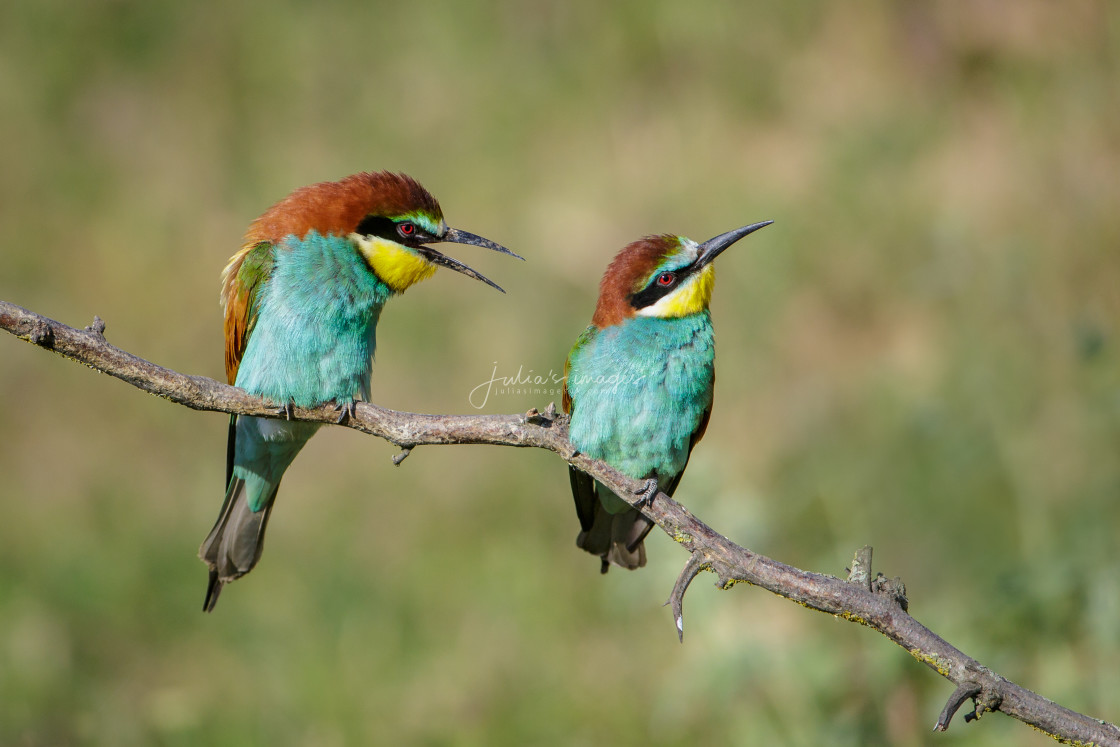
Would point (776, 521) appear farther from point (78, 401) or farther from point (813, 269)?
point (78, 401)

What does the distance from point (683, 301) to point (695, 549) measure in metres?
0.99

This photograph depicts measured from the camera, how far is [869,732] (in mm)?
2883

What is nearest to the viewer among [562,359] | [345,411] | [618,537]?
[345,411]

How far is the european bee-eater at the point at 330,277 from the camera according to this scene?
8.76ft

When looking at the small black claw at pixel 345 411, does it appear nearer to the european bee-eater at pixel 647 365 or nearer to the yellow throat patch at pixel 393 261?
the yellow throat patch at pixel 393 261

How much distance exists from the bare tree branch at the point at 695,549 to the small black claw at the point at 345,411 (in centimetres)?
23

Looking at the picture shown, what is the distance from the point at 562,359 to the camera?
489 cm

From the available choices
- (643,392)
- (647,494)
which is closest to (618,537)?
(643,392)

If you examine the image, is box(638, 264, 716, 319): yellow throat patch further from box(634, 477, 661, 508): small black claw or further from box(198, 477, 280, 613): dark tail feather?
box(198, 477, 280, 613): dark tail feather

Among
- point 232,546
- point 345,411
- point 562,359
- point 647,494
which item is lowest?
point 232,546

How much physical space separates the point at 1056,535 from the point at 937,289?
101cm

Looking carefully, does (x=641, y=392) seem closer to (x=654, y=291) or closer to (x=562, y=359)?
(x=654, y=291)

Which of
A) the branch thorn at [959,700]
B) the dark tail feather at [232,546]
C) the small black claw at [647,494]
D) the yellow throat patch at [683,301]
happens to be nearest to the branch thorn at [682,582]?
the small black claw at [647,494]

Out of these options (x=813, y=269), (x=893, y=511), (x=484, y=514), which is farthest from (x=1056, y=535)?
(x=484, y=514)
